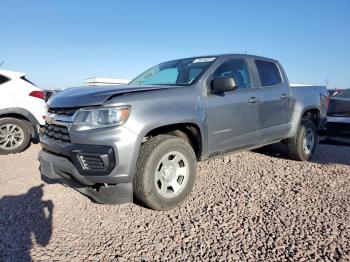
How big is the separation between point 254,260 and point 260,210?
101cm

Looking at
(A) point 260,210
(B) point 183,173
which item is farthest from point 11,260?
(A) point 260,210

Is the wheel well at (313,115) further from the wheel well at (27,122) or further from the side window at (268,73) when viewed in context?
the wheel well at (27,122)

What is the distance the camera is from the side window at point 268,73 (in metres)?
4.90

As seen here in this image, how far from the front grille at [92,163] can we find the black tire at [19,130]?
4059mm

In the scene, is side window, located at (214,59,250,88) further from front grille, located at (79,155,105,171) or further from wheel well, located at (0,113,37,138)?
wheel well, located at (0,113,37,138)

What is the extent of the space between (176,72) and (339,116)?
18.6 ft

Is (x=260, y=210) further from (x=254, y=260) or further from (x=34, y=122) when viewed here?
(x=34, y=122)

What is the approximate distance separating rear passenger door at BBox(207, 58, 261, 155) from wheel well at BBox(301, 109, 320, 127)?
173cm

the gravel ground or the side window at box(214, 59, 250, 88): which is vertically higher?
the side window at box(214, 59, 250, 88)

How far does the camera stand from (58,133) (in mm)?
3402

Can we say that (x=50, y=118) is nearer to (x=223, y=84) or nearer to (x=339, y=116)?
(x=223, y=84)

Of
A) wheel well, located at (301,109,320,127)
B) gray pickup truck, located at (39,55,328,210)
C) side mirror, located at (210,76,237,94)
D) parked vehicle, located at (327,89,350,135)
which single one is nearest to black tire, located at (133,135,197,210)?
gray pickup truck, located at (39,55,328,210)

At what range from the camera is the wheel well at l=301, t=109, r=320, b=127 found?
18.9 feet

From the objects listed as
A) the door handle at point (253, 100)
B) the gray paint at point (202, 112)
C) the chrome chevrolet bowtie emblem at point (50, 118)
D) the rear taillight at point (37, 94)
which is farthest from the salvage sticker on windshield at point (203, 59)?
the rear taillight at point (37, 94)
